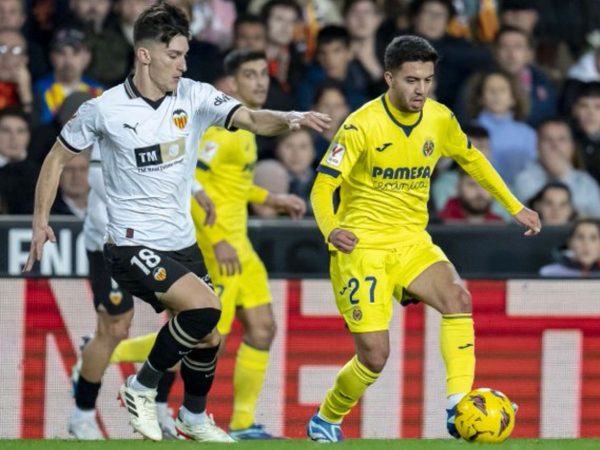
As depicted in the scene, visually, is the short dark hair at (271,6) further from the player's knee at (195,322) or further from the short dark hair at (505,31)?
the player's knee at (195,322)

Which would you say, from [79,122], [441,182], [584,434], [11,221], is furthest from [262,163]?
[79,122]

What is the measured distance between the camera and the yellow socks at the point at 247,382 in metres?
9.93

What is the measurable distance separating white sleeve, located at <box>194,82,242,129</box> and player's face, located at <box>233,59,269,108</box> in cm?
180

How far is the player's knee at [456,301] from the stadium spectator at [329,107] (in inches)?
174

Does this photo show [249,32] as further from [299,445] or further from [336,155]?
[299,445]

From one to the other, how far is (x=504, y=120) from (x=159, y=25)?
5.53 metres

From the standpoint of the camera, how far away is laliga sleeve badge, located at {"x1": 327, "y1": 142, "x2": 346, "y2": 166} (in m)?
8.25

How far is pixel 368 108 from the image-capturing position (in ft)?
27.7

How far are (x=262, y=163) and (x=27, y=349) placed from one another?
8.82 ft

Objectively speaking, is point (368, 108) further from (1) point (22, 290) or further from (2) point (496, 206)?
(2) point (496, 206)

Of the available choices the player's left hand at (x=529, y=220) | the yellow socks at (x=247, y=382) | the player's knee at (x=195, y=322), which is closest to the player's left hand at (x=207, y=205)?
the yellow socks at (x=247, y=382)

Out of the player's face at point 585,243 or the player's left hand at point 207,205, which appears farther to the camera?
the player's face at point 585,243

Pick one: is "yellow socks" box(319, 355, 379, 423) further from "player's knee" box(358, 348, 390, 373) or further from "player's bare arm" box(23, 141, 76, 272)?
"player's bare arm" box(23, 141, 76, 272)

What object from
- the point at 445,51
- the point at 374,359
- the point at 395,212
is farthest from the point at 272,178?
the point at 374,359
